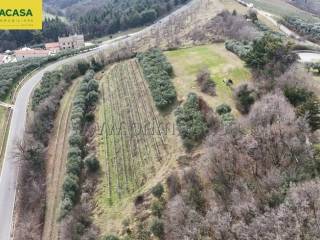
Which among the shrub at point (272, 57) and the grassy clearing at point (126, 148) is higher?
the shrub at point (272, 57)

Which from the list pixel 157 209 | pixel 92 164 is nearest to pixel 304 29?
pixel 92 164

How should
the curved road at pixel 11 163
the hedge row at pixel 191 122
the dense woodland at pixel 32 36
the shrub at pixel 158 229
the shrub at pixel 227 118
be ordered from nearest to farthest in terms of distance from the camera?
1. the shrub at pixel 158 229
2. the shrub at pixel 227 118
3. the hedge row at pixel 191 122
4. the curved road at pixel 11 163
5. the dense woodland at pixel 32 36

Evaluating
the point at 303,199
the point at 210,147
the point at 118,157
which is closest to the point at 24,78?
the point at 118,157

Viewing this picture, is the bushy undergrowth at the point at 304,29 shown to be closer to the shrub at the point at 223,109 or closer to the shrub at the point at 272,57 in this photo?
the shrub at the point at 272,57

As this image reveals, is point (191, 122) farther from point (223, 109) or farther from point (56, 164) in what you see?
Result: point (56, 164)

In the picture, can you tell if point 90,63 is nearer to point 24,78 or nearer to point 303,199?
point 24,78

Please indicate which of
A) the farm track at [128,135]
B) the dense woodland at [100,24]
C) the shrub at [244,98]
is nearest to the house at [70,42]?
the dense woodland at [100,24]

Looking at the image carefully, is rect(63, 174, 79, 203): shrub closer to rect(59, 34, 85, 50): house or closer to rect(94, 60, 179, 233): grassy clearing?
rect(94, 60, 179, 233): grassy clearing
